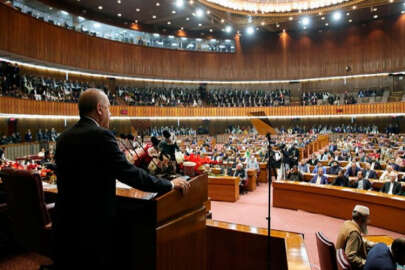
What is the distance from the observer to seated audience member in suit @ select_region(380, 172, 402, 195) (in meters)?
5.92

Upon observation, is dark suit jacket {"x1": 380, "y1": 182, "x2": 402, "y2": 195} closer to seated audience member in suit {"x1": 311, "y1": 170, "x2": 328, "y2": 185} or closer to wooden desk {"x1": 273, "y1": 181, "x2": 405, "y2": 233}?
wooden desk {"x1": 273, "y1": 181, "x2": 405, "y2": 233}

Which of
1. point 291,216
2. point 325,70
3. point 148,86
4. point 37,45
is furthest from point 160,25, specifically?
point 291,216

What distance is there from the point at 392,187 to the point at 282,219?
2.25 meters

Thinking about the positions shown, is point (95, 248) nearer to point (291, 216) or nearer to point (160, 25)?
point (291, 216)

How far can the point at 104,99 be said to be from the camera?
1555 mm

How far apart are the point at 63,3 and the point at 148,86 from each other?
26.0 feet

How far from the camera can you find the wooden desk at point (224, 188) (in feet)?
25.7

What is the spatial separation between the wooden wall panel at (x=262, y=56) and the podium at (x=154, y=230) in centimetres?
1609

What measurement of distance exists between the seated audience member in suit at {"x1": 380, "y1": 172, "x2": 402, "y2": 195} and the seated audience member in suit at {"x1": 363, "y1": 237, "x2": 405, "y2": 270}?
4312 millimetres

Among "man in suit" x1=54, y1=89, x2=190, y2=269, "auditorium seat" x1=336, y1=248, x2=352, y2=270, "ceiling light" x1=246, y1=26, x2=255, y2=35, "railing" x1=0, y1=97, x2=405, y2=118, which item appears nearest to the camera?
"man in suit" x1=54, y1=89, x2=190, y2=269

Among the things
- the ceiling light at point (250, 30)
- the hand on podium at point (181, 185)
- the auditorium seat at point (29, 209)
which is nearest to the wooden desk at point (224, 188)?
the auditorium seat at point (29, 209)

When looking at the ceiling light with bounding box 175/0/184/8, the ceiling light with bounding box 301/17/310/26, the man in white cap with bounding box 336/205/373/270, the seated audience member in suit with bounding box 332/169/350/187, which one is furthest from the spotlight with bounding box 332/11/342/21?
the man in white cap with bounding box 336/205/373/270

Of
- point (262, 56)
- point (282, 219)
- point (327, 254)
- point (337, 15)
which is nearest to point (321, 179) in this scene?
point (282, 219)

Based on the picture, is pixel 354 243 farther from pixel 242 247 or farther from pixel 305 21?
pixel 305 21
